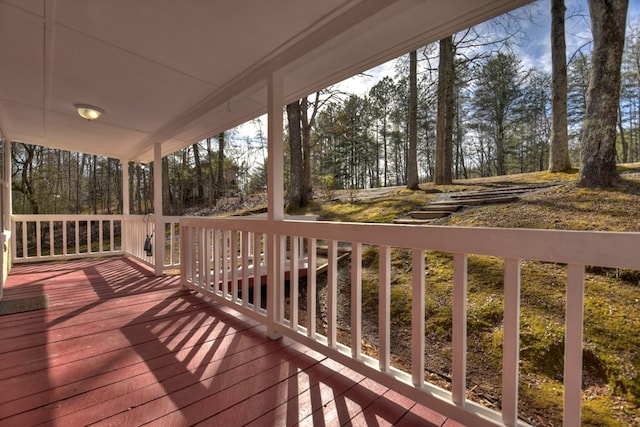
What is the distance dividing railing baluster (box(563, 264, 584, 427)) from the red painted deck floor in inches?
18.7

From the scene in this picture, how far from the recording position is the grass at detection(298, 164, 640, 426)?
2327 mm

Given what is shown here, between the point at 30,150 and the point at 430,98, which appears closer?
the point at 430,98

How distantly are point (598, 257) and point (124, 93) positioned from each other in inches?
136

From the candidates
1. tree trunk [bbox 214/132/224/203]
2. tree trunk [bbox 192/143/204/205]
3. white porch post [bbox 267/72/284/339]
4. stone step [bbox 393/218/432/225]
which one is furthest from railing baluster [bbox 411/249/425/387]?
tree trunk [bbox 192/143/204/205]

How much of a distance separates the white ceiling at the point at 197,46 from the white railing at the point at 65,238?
245 cm

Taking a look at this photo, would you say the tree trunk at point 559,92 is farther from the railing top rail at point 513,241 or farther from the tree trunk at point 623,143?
the railing top rail at point 513,241

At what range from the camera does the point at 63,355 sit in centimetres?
178

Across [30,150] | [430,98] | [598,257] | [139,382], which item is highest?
[430,98]

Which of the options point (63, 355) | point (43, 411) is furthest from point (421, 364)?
point (63, 355)

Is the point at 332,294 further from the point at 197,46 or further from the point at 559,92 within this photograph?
the point at 559,92

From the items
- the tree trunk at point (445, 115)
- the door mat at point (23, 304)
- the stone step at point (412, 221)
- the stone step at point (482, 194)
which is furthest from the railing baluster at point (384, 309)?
the tree trunk at point (445, 115)

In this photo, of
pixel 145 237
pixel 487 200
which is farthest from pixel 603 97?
pixel 145 237

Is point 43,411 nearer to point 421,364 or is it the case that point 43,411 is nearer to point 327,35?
point 421,364

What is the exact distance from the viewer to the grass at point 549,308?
2.33m
